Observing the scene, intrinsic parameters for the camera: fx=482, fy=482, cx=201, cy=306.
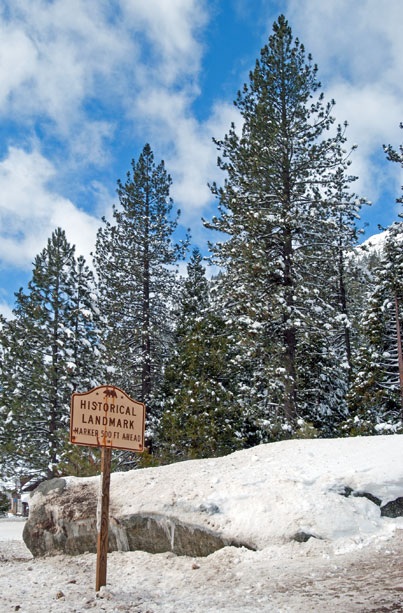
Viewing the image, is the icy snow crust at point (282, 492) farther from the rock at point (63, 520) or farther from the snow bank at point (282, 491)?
the rock at point (63, 520)

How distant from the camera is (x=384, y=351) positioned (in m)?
19.9

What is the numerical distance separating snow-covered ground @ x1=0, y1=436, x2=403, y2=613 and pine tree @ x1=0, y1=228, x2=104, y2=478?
10991 mm

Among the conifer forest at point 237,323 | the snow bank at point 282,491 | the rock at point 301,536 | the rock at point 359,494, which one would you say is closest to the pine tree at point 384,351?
the conifer forest at point 237,323

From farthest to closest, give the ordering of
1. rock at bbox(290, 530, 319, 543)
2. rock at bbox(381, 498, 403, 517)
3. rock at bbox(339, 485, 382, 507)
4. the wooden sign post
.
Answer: rock at bbox(339, 485, 382, 507) → rock at bbox(381, 498, 403, 517) → rock at bbox(290, 530, 319, 543) → the wooden sign post

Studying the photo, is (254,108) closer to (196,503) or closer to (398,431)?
(398,431)

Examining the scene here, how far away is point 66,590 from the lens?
20.5 ft

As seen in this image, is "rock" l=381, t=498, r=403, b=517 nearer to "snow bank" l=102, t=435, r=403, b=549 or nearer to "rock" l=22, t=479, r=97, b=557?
"snow bank" l=102, t=435, r=403, b=549

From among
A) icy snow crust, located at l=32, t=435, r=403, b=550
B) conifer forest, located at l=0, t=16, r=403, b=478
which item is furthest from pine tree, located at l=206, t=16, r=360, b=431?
icy snow crust, located at l=32, t=435, r=403, b=550

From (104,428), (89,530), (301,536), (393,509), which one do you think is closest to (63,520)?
(89,530)

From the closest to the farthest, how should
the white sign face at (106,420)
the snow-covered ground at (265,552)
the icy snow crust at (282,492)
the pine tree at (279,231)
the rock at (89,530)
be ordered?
the snow-covered ground at (265,552) → the white sign face at (106,420) → the icy snow crust at (282,492) → the rock at (89,530) → the pine tree at (279,231)

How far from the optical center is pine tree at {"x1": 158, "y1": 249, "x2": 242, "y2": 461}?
17.0 metres

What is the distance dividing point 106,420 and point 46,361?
52.2ft

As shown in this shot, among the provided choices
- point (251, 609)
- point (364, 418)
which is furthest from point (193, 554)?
point (364, 418)

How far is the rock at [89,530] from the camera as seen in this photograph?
284 inches
